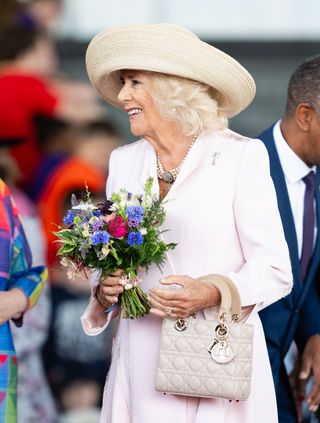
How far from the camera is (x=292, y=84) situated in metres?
6.00

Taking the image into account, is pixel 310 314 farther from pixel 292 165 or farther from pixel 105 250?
pixel 105 250

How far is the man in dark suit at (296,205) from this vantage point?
19.0 ft

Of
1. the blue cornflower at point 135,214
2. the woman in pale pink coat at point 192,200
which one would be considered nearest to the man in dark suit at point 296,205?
the woman in pale pink coat at point 192,200

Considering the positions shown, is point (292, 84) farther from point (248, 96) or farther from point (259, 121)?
point (259, 121)

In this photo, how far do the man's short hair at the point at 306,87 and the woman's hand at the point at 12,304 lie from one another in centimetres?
137

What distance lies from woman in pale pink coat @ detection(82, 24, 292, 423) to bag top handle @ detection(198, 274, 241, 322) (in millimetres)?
26

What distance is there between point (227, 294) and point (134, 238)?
0.39 m

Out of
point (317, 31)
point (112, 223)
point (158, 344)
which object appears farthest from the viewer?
point (317, 31)

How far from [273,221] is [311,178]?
2.85 feet

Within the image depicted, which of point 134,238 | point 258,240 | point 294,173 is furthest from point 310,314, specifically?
point 134,238

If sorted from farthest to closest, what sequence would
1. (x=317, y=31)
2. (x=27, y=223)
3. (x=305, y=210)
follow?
(x=317, y=31) → (x=27, y=223) → (x=305, y=210)

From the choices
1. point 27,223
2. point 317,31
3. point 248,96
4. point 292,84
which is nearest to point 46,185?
point 27,223

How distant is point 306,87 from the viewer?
590 centimetres

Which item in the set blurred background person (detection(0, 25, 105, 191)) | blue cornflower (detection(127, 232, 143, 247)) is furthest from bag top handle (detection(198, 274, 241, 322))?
blurred background person (detection(0, 25, 105, 191))
